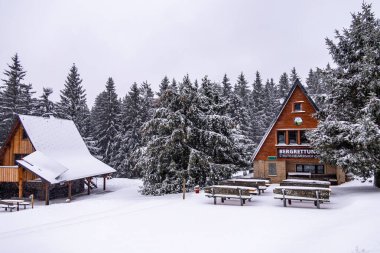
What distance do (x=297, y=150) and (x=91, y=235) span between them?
854 inches

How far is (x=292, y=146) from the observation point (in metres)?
27.5

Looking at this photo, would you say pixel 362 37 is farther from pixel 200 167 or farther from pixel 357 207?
pixel 200 167

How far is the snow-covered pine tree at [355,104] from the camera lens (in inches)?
678

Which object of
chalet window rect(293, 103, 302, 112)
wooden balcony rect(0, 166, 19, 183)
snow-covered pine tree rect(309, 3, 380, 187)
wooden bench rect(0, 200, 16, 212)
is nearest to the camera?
snow-covered pine tree rect(309, 3, 380, 187)

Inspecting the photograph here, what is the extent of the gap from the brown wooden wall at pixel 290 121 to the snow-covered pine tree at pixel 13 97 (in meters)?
38.3

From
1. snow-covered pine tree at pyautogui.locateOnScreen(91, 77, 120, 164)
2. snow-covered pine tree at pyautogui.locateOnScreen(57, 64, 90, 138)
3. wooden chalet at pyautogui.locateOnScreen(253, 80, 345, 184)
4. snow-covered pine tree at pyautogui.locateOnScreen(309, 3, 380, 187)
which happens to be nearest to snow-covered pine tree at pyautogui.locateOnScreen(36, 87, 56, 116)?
snow-covered pine tree at pyautogui.locateOnScreen(57, 64, 90, 138)

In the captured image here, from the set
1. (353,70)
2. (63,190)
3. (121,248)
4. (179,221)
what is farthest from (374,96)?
(63,190)

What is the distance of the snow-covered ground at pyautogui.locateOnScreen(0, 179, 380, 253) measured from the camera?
9188 millimetres

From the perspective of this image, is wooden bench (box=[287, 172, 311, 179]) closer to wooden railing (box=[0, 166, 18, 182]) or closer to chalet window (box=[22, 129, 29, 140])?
wooden railing (box=[0, 166, 18, 182])

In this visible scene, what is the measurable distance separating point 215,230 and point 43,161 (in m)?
20.0

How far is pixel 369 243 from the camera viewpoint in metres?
8.34

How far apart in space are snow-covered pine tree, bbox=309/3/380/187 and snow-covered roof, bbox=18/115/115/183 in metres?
21.0

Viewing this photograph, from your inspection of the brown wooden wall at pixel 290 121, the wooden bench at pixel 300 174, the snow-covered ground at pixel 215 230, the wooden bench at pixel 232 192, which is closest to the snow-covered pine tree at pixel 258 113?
the brown wooden wall at pixel 290 121

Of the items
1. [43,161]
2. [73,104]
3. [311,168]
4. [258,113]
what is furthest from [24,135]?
[258,113]
